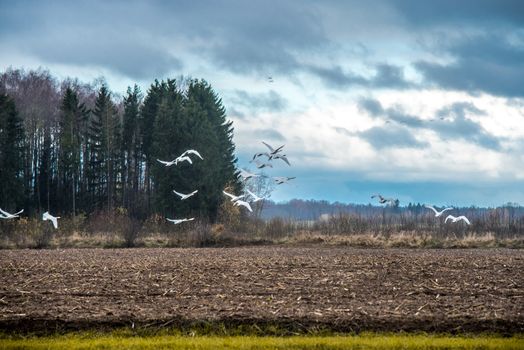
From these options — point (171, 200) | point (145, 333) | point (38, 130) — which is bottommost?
point (145, 333)

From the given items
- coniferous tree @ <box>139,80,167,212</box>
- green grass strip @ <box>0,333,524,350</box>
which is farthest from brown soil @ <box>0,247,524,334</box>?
coniferous tree @ <box>139,80,167,212</box>

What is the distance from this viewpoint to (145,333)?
46.1 feet

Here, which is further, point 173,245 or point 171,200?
point 171,200

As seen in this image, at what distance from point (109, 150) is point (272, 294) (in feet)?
159

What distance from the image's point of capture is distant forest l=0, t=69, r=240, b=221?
2196 inches

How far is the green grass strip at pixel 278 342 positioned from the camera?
42.3ft

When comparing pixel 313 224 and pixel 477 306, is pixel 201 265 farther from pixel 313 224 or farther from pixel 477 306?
pixel 313 224

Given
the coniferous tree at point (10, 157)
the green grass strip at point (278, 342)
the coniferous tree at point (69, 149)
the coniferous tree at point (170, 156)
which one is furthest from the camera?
the coniferous tree at point (69, 149)

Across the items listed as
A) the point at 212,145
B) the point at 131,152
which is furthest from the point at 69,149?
the point at 212,145

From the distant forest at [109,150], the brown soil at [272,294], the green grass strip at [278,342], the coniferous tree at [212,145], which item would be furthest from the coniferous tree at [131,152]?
the green grass strip at [278,342]

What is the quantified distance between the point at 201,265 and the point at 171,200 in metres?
32.2

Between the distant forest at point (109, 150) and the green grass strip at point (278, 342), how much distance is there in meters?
40.7

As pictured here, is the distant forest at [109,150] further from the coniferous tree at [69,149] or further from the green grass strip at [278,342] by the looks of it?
the green grass strip at [278,342]

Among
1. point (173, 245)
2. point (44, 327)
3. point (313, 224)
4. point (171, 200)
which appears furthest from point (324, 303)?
point (171, 200)
